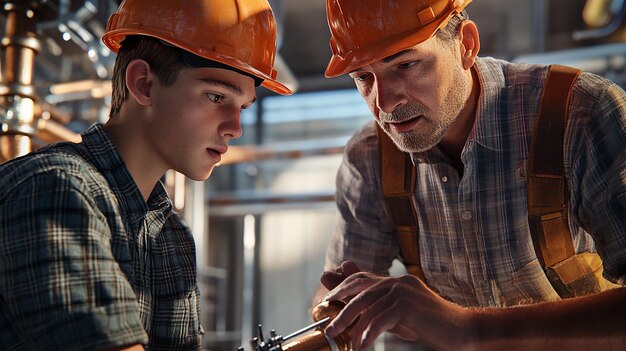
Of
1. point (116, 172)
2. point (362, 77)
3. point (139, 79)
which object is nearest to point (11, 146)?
point (139, 79)

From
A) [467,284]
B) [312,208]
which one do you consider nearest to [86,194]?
[467,284]

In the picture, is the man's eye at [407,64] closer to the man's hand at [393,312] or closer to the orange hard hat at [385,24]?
the orange hard hat at [385,24]

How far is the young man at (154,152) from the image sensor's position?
129cm

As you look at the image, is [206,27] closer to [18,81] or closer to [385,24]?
[385,24]

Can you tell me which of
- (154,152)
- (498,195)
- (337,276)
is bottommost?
(337,276)

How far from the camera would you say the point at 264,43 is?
183 centimetres

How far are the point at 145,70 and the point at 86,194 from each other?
0.53m

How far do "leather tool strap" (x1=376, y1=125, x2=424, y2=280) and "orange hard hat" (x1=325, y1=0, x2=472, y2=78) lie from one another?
0.39 meters

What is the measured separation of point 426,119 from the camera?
81.7 inches

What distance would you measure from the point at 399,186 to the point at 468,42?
21.1 inches

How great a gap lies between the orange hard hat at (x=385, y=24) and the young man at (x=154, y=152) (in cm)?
30

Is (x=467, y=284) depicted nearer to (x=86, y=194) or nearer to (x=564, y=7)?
(x=86, y=194)

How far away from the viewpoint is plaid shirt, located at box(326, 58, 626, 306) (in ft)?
6.00

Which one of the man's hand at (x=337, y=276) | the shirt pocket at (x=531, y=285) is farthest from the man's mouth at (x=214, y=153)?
the shirt pocket at (x=531, y=285)
